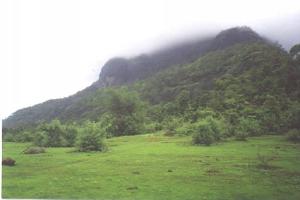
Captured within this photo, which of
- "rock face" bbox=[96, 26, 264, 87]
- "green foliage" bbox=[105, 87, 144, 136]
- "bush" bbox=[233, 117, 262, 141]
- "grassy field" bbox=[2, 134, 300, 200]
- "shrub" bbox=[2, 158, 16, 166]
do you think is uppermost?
"rock face" bbox=[96, 26, 264, 87]

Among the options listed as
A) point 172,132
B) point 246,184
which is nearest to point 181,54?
point 172,132

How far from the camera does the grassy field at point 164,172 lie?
9.52 metres

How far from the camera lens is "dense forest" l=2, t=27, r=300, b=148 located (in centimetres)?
1112

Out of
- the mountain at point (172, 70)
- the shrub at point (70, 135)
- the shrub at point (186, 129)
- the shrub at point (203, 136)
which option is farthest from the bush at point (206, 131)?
the shrub at point (70, 135)

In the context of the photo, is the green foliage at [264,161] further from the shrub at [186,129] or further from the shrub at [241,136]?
the shrub at [186,129]

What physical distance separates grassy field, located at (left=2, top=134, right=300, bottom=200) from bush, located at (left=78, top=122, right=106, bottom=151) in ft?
1.49

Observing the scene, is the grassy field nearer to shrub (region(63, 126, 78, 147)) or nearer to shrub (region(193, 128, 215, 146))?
shrub (region(193, 128, 215, 146))

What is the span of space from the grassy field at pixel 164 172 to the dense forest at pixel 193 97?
1.54ft

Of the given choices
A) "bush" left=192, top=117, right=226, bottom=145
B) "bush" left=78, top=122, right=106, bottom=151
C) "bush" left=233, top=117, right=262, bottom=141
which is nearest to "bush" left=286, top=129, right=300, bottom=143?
"bush" left=233, top=117, right=262, bottom=141

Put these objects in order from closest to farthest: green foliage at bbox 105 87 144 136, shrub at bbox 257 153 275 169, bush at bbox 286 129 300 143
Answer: shrub at bbox 257 153 275 169 → bush at bbox 286 129 300 143 → green foliage at bbox 105 87 144 136

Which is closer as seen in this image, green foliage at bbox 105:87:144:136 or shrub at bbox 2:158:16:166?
shrub at bbox 2:158:16:166

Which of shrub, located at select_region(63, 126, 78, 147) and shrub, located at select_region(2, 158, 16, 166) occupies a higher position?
shrub, located at select_region(63, 126, 78, 147)

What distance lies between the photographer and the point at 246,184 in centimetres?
960

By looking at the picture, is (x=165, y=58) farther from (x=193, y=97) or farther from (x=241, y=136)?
(x=241, y=136)
